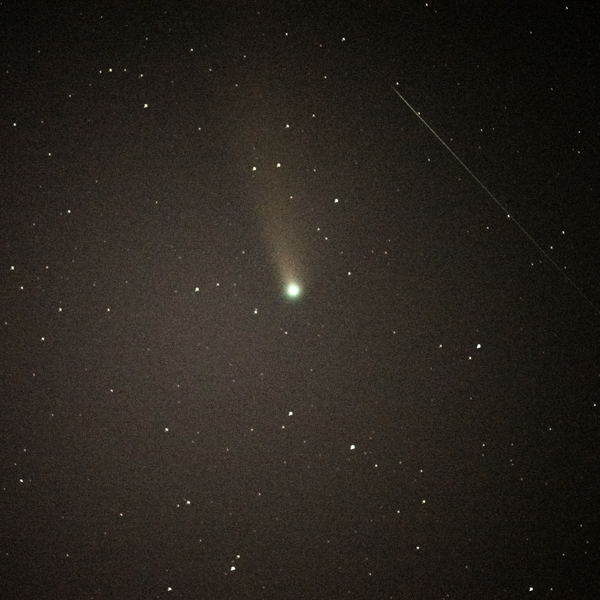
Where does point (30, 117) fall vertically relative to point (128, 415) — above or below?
above

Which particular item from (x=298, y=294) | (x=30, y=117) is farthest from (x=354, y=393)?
(x=30, y=117)

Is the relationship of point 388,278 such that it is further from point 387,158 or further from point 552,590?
point 552,590

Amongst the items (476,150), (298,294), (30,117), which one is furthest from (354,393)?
(30,117)

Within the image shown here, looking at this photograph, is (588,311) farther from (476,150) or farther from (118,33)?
(118,33)

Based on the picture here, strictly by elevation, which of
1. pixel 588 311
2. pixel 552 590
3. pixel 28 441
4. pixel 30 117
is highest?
pixel 30 117

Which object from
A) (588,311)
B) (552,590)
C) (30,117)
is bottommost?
(552,590)

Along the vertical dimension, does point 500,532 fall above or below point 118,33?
below
